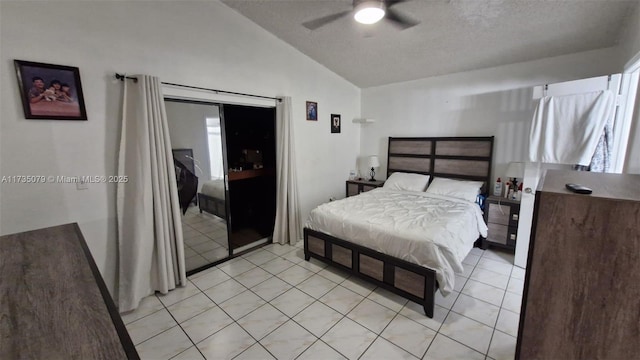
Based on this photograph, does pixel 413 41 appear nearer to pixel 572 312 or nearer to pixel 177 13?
pixel 177 13

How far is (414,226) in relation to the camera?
248 cm

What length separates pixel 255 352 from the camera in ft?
6.32

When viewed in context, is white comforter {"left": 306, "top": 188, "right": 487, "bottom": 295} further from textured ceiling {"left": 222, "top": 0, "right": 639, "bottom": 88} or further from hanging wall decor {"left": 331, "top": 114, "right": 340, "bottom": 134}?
textured ceiling {"left": 222, "top": 0, "right": 639, "bottom": 88}

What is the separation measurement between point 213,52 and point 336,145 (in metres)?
2.42

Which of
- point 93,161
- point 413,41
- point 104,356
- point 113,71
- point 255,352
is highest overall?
point 413,41

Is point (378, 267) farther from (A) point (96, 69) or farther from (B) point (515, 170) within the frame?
(A) point (96, 69)

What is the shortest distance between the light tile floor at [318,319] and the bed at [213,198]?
0.73m

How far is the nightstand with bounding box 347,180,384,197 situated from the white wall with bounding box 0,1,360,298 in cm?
240

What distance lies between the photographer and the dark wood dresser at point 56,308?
742 millimetres

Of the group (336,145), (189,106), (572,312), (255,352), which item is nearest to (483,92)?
(336,145)

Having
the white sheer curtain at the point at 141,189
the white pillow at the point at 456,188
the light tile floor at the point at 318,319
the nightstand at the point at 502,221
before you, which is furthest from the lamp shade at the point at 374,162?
the white sheer curtain at the point at 141,189

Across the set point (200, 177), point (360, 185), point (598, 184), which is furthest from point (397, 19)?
point (360, 185)

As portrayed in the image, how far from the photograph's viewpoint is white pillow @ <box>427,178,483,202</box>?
3512mm

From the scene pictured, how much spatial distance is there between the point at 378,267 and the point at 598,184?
1781mm
